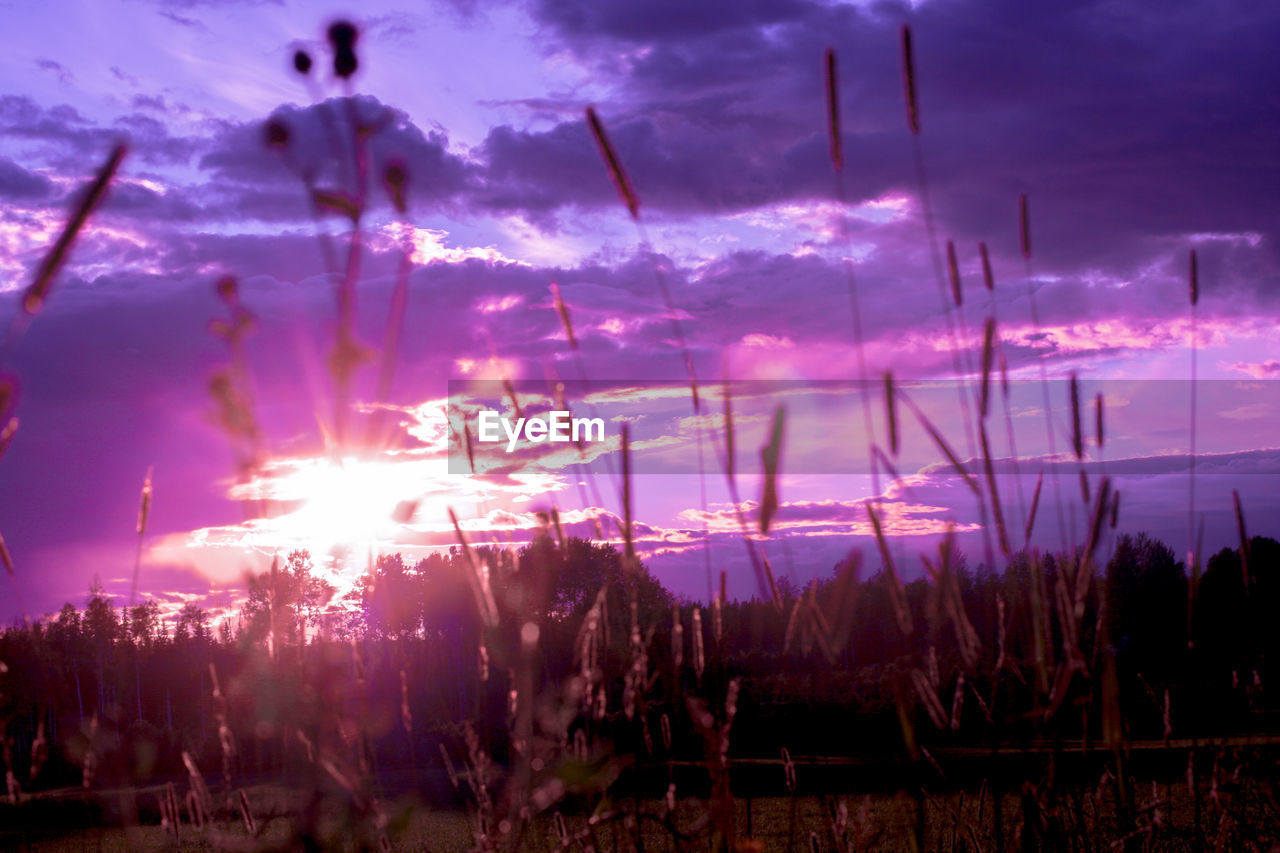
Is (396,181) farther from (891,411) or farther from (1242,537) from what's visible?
(1242,537)

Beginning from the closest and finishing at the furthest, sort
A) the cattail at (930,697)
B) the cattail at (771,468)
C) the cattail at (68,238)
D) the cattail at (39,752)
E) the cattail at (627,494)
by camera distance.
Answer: the cattail at (68,238) → the cattail at (771,468) → the cattail at (627,494) → the cattail at (39,752) → the cattail at (930,697)

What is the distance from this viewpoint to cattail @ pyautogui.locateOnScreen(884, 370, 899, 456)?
1.39 metres

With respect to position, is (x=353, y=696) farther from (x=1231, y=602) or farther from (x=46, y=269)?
(x=1231, y=602)

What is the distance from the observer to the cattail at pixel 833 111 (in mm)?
1346

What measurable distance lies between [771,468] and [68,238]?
0.78 meters

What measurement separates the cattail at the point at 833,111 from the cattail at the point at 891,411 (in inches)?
13.4

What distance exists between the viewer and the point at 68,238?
83 centimetres

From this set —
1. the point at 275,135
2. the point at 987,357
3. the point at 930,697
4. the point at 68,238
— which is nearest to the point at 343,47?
the point at 275,135

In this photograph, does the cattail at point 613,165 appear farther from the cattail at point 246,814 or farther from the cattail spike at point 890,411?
the cattail at point 246,814

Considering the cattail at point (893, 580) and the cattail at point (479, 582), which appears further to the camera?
the cattail at point (893, 580)

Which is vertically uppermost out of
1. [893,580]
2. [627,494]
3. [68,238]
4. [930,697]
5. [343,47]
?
[343,47]

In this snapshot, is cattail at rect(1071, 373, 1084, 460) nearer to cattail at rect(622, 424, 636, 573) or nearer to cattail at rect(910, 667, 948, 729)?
cattail at rect(910, 667, 948, 729)

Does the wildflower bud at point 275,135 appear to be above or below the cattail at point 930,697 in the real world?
above

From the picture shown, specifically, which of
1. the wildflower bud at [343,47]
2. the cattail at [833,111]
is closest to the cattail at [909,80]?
the cattail at [833,111]
